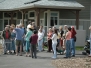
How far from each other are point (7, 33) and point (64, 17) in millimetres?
10544

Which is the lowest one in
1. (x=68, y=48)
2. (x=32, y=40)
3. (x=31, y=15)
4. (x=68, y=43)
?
(x=68, y=48)

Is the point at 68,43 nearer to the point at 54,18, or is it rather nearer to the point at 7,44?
the point at 7,44

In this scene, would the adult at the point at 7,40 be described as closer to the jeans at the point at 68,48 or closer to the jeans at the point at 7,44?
the jeans at the point at 7,44

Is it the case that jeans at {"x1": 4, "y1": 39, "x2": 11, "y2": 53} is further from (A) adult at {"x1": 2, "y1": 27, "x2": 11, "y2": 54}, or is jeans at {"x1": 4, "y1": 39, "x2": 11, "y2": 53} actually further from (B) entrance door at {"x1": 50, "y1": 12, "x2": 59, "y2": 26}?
(B) entrance door at {"x1": 50, "y1": 12, "x2": 59, "y2": 26}

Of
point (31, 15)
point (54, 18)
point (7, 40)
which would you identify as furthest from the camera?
point (31, 15)

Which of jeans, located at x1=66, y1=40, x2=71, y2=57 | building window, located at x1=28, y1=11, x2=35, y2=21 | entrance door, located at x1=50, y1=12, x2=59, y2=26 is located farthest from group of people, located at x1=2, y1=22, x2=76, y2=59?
building window, located at x1=28, y1=11, x2=35, y2=21

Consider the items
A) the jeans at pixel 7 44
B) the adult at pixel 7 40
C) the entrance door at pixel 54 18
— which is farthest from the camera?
the entrance door at pixel 54 18

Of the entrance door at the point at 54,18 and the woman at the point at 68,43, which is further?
the entrance door at the point at 54,18

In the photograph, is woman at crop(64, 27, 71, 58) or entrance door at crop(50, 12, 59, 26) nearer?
woman at crop(64, 27, 71, 58)

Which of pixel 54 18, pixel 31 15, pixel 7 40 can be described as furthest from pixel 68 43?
pixel 31 15

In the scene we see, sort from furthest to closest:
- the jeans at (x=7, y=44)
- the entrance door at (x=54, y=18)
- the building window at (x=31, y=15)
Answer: the building window at (x=31, y=15)
the entrance door at (x=54, y=18)
the jeans at (x=7, y=44)

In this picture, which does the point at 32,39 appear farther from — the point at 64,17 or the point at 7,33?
the point at 64,17

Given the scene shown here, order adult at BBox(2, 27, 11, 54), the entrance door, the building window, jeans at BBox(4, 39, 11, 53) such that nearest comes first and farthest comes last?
adult at BBox(2, 27, 11, 54) → jeans at BBox(4, 39, 11, 53) → the entrance door → the building window

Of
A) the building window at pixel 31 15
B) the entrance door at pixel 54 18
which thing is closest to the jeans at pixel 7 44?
the entrance door at pixel 54 18
